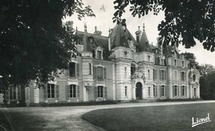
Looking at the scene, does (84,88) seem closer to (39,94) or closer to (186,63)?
(39,94)

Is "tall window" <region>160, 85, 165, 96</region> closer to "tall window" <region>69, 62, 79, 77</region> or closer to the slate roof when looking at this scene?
the slate roof

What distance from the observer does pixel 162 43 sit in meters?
7.02

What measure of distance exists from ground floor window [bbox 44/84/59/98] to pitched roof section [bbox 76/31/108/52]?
6.27 meters

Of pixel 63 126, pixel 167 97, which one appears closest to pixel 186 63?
pixel 167 97

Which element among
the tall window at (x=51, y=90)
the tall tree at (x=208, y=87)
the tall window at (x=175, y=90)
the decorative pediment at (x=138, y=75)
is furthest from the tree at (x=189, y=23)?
the tall tree at (x=208, y=87)

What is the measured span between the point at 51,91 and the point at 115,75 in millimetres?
11004

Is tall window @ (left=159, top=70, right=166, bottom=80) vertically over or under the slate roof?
under

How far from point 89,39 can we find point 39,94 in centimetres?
1190

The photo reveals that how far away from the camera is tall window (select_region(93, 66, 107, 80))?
35.1 meters

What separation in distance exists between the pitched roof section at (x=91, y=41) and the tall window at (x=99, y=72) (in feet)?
8.93

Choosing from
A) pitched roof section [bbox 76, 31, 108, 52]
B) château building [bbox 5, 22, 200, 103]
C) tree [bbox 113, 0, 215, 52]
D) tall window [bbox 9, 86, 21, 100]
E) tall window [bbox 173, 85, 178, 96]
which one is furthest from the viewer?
tall window [bbox 173, 85, 178, 96]

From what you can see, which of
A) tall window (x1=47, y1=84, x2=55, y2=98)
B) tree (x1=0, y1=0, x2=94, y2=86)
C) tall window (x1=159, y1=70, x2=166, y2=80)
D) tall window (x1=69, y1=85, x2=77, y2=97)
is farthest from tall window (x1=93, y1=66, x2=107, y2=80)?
tree (x1=0, y1=0, x2=94, y2=86)

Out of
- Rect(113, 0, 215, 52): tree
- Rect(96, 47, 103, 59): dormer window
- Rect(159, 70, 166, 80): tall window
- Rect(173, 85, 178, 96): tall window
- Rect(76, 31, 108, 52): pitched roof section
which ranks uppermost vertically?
Rect(76, 31, 108, 52): pitched roof section

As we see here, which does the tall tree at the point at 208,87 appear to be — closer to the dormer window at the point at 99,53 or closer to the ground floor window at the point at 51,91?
the dormer window at the point at 99,53
